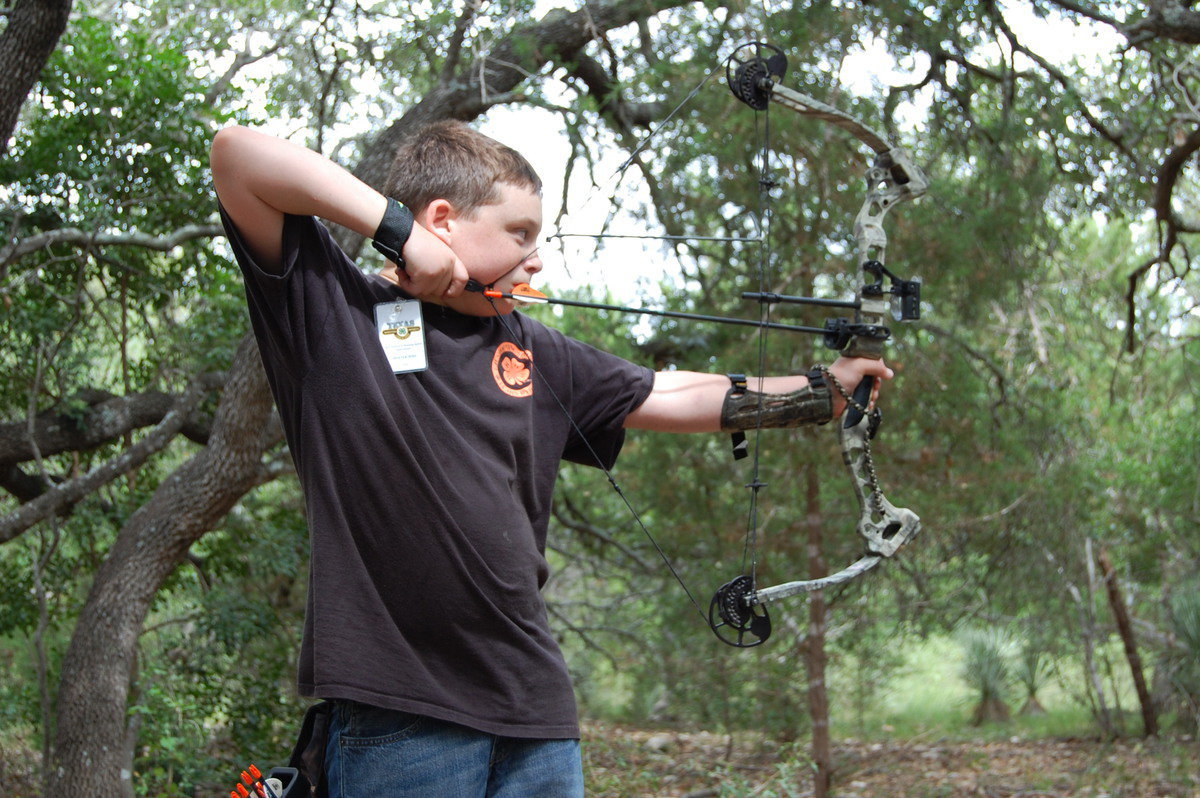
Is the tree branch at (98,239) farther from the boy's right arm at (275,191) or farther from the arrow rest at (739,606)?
the arrow rest at (739,606)

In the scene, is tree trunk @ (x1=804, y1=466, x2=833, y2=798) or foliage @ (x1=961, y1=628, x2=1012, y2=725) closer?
tree trunk @ (x1=804, y1=466, x2=833, y2=798)

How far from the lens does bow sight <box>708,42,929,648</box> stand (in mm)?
1955

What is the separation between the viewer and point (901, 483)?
5496 mm

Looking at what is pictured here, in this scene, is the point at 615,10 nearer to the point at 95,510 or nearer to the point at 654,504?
the point at 654,504

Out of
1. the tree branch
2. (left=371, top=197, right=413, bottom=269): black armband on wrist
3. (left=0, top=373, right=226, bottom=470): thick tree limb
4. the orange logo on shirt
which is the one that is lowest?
the orange logo on shirt

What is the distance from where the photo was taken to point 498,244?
167 centimetres

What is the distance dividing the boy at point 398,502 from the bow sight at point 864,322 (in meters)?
0.49

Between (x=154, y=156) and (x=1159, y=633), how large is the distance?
22.0ft

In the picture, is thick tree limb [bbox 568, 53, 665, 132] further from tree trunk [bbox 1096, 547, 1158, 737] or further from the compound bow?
tree trunk [bbox 1096, 547, 1158, 737]

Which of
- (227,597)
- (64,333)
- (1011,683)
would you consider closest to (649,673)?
(227,597)

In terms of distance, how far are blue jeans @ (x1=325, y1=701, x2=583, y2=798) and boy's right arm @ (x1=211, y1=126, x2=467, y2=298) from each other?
61 centimetres

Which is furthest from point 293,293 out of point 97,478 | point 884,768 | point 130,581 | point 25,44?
point 884,768

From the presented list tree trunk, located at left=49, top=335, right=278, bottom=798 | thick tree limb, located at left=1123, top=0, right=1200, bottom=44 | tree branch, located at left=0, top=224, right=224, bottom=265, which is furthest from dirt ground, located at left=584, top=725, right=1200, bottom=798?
thick tree limb, located at left=1123, top=0, right=1200, bottom=44

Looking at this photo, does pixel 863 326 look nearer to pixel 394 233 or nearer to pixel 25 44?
pixel 394 233
